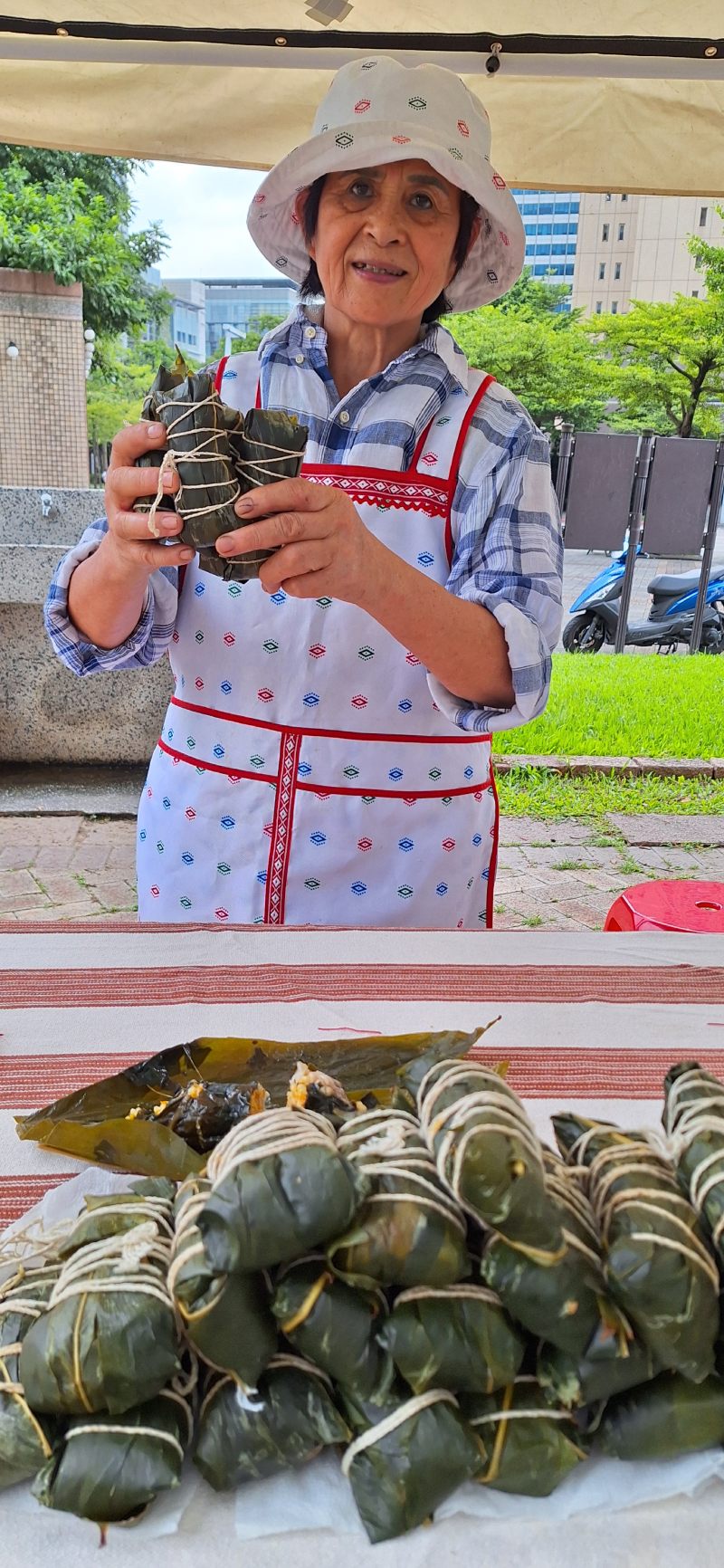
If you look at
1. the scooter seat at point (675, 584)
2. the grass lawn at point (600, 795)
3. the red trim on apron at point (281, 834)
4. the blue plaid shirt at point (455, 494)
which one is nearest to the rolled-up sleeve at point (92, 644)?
the blue plaid shirt at point (455, 494)

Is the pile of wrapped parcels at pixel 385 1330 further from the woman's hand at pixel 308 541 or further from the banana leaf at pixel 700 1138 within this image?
the woman's hand at pixel 308 541

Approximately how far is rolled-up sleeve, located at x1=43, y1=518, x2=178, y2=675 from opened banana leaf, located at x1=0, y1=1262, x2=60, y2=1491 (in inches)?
46.7

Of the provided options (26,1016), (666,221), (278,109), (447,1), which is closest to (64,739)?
(278,109)

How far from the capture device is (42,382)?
61.5 ft

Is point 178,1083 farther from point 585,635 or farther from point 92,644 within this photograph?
point 585,635

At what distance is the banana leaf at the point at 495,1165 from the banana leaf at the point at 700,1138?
12 cm

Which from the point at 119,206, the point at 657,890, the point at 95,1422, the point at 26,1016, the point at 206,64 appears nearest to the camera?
the point at 95,1422

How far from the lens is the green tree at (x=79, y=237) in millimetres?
18906

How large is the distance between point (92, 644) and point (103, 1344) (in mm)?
1308

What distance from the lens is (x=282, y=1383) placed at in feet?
2.57

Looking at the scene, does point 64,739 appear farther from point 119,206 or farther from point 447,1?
point 119,206

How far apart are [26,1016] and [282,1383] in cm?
81

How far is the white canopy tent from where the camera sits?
7.86ft

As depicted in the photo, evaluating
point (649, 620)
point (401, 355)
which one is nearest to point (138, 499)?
point (401, 355)
